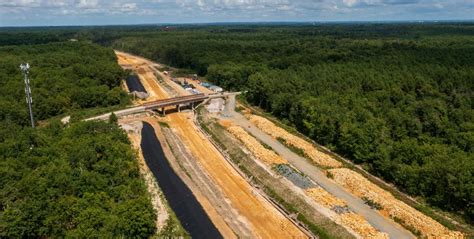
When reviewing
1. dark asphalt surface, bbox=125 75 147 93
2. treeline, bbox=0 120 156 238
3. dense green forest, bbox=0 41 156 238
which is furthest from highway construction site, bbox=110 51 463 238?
dark asphalt surface, bbox=125 75 147 93

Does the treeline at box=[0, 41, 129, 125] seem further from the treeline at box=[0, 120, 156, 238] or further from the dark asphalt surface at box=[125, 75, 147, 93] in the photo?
the treeline at box=[0, 120, 156, 238]

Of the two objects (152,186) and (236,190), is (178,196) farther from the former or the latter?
(236,190)

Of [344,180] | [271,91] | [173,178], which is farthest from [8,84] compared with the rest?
[344,180]

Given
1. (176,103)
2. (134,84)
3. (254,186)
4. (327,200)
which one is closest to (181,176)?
(254,186)

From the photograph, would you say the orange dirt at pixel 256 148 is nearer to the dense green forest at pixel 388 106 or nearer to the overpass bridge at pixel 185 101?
the dense green forest at pixel 388 106

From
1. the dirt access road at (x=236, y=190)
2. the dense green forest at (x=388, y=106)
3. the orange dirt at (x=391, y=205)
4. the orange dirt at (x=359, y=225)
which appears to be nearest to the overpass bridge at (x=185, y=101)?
the dirt access road at (x=236, y=190)

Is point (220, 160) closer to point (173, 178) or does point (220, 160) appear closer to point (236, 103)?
point (173, 178)
